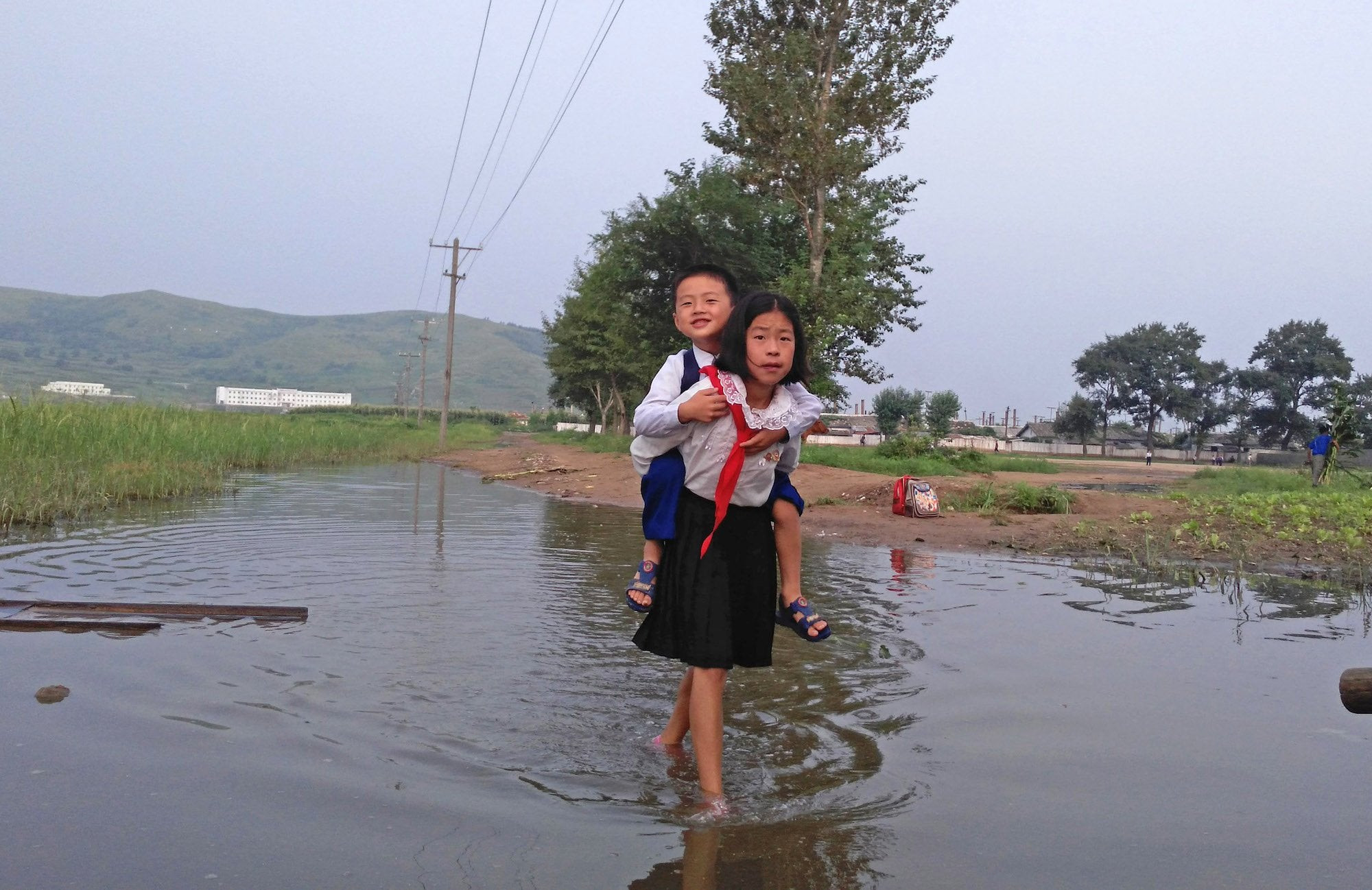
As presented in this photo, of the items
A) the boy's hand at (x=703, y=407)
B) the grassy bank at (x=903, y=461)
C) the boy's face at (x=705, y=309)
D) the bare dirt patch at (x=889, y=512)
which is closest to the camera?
the boy's hand at (x=703, y=407)

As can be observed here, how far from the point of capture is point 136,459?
46.4ft

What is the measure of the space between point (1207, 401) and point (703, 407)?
315ft

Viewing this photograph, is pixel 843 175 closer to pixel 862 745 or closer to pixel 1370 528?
pixel 1370 528

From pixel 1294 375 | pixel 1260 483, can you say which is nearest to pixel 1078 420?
pixel 1294 375

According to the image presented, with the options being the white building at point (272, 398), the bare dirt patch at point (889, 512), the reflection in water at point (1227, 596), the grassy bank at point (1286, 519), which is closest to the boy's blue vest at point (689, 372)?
the reflection in water at point (1227, 596)

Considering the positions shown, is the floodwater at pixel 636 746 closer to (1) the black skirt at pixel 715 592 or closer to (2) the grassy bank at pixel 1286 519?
(1) the black skirt at pixel 715 592

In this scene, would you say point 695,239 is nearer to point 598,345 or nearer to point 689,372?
point 598,345

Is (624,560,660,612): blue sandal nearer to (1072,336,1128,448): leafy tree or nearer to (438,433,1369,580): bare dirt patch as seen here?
(438,433,1369,580): bare dirt patch

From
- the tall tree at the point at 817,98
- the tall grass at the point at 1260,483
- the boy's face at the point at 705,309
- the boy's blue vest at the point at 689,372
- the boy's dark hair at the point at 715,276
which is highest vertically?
the tall tree at the point at 817,98

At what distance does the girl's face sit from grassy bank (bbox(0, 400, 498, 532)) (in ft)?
27.1

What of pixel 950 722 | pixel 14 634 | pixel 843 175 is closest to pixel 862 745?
pixel 950 722

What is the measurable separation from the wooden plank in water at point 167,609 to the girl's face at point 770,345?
3.68 m

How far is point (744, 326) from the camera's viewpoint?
342 centimetres

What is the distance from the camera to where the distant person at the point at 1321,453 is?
22.5 m
